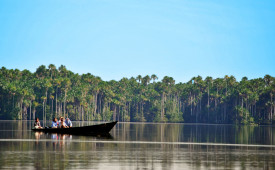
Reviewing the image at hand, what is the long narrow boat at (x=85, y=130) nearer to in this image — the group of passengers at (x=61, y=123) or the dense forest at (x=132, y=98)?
the group of passengers at (x=61, y=123)

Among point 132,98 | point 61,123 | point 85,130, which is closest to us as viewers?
point 85,130

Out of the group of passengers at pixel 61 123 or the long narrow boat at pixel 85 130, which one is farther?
the group of passengers at pixel 61 123

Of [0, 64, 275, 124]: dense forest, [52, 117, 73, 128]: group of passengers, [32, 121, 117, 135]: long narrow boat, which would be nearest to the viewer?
[32, 121, 117, 135]: long narrow boat

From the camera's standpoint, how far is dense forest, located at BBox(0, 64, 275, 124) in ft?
425

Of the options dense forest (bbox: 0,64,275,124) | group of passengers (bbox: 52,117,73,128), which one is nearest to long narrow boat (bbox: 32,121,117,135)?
group of passengers (bbox: 52,117,73,128)

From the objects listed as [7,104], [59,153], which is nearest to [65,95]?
[7,104]

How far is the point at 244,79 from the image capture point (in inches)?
6245

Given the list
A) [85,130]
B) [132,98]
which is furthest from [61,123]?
[132,98]

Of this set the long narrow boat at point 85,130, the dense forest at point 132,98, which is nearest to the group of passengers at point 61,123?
the long narrow boat at point 85,130

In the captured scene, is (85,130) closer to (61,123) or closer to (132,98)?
(61,123)

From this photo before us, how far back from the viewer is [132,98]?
162 meters

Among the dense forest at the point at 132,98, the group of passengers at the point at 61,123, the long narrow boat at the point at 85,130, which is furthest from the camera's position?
the dense forest at the point at 132,98

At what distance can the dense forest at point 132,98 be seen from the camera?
12950cm

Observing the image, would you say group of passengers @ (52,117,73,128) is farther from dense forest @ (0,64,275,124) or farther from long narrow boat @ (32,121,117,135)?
dense forest @ (0,64,275,124)
